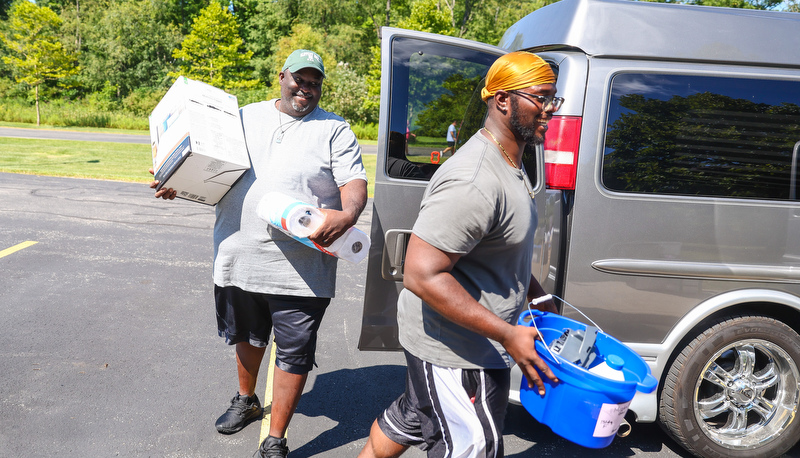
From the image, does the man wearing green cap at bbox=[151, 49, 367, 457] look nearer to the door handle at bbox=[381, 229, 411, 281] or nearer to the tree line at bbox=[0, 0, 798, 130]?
the door handle at bbox=[381, 229, 411, 281]

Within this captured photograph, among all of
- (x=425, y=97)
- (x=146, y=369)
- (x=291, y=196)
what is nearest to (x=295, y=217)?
(x=291, y=196)

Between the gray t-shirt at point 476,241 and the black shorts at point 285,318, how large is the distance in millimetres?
945

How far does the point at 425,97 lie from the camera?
3172mm

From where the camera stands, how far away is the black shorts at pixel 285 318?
2.89 meters

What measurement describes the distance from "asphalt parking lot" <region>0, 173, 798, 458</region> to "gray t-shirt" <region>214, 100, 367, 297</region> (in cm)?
99

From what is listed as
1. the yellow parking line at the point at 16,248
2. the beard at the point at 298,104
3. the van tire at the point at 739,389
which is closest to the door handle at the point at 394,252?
the beard at the point at 298,104

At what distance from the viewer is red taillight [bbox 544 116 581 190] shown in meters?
2.91

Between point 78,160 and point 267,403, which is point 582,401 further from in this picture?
point 78,160

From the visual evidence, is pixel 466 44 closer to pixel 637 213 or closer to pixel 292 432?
Answer: pixel 637 213

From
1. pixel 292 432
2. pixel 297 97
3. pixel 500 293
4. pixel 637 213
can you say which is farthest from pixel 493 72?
pixel 292 432

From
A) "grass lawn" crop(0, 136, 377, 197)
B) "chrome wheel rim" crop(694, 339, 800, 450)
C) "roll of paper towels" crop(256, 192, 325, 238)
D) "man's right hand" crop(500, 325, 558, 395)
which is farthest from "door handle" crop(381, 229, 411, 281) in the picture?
"grass lawn" crop(0, 136, 377, 197)

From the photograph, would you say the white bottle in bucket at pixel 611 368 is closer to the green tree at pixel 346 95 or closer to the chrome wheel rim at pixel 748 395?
the chrome wheel rim at pixel 748 395

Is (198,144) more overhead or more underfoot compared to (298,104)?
more underfoot

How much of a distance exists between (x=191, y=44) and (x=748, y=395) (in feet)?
139
